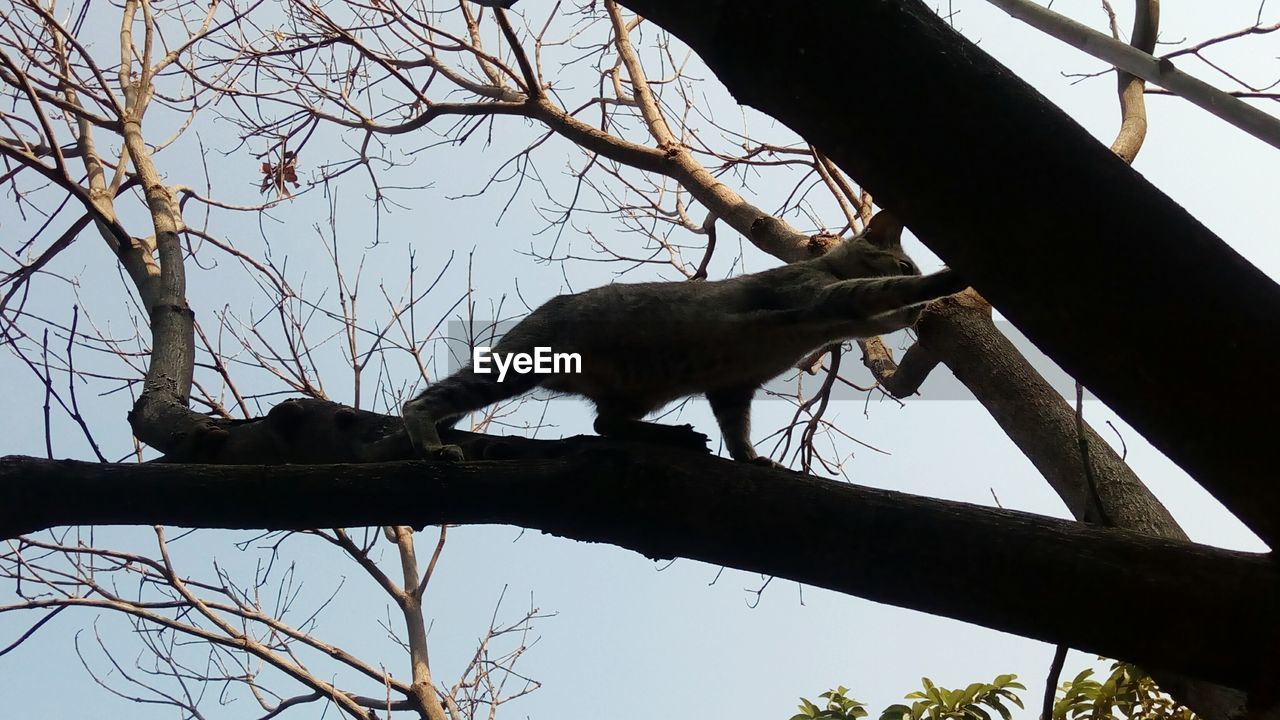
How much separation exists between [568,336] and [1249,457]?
2.12 meters

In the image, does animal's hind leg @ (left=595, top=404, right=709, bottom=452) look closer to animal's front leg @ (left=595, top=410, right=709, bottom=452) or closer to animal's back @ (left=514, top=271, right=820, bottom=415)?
animal's front leg @ (left=595, top=410, right=709, bottom=452)

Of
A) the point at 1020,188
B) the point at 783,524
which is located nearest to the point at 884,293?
the point at 783,524

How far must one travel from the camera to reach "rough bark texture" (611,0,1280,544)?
153cm

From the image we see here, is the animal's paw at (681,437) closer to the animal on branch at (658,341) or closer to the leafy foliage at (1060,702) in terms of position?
the animal on branch at (658,341)

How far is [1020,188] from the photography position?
1.55 m

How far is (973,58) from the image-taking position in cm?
159

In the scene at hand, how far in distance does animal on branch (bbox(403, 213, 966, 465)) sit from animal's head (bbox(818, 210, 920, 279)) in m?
0.07

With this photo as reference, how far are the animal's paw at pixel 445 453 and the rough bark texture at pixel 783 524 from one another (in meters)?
0.38

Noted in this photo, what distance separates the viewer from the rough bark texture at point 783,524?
5.85ft

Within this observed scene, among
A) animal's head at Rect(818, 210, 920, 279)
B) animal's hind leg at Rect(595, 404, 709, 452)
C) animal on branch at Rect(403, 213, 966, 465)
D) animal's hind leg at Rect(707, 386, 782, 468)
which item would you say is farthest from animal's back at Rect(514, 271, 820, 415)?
animal's hind leg at Rect(595, 404, 709, 452)

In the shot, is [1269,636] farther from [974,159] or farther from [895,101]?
[895,101]

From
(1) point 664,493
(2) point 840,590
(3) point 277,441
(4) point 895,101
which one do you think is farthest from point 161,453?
(4) point 895,101

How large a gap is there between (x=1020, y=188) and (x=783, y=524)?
0.87 metres

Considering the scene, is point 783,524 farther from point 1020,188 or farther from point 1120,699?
point 1120,699
